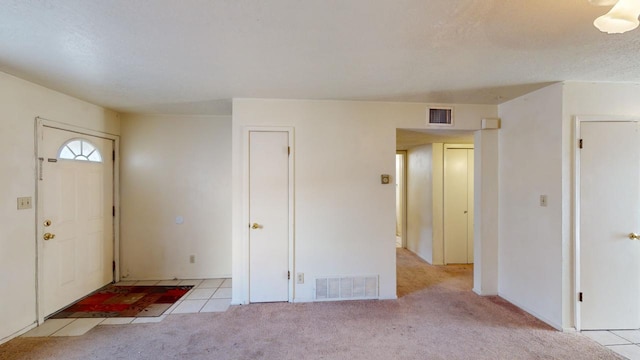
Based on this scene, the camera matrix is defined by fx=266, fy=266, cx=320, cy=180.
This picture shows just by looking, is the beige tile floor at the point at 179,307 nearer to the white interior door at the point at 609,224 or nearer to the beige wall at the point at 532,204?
the beige wall at the point at 532,204

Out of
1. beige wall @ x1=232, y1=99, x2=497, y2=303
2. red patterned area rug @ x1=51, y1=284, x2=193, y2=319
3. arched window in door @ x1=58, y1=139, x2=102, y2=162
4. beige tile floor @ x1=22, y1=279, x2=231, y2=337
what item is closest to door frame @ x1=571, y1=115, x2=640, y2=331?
beige wall @ x1=232, y1=99, x2=497, y2=303

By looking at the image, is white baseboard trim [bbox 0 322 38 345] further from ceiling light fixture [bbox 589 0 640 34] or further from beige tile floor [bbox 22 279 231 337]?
ceiling light fixture [bbox 589 0 640 34]

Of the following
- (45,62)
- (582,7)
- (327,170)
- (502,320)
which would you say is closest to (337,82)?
(327,170)

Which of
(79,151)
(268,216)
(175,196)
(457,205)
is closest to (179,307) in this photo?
(268,216)

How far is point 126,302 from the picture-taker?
3.13 meters

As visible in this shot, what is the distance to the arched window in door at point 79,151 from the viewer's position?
3.00 metres

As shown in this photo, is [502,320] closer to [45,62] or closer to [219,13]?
[219,13]

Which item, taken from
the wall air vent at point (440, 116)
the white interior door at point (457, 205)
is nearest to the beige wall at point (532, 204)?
the wall air vent at point (440, 116)

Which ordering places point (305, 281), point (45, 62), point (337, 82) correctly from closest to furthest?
point (45, 62) → point (337, 82) → point (305, 281)

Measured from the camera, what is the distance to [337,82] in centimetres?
256

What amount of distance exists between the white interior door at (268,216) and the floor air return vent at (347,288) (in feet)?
1.39

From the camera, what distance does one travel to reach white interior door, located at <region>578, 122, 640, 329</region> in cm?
248

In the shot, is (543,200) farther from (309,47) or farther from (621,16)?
(309,47)

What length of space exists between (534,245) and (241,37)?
339cm
